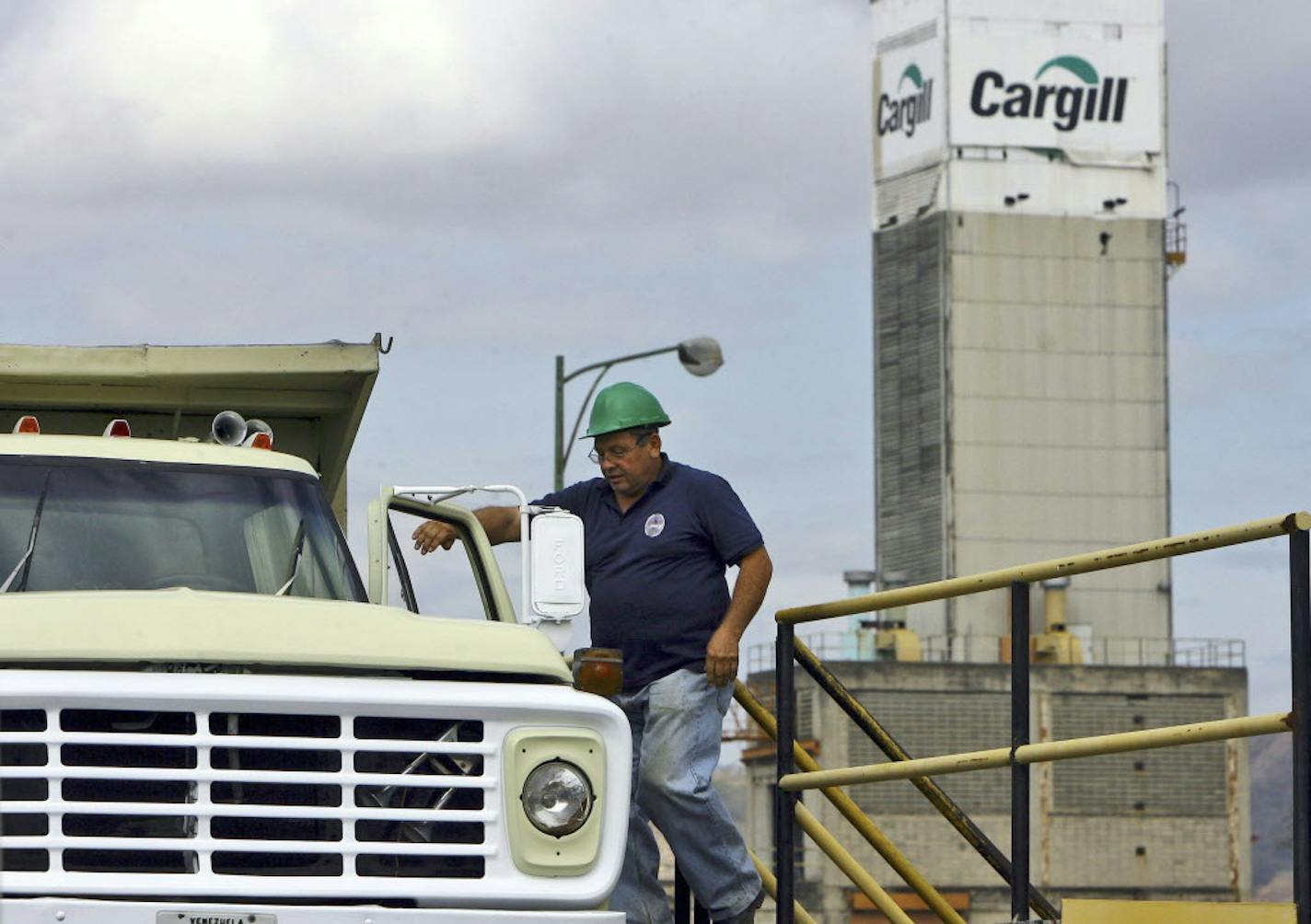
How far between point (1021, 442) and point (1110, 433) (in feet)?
12.1

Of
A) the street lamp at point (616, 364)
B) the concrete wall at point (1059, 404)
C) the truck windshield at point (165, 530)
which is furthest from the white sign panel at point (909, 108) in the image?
the truck windshield at point (165, 530)

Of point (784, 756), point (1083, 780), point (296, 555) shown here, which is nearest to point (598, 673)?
point (296, 555)

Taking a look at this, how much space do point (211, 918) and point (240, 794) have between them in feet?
1.09

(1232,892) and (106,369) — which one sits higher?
(106,369)

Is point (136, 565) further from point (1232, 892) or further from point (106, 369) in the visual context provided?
point (1232, 892)

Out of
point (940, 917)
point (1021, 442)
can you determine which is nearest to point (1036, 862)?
point (1021, 442)

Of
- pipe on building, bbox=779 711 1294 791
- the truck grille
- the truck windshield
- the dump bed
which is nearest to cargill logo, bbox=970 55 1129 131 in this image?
the dump bed

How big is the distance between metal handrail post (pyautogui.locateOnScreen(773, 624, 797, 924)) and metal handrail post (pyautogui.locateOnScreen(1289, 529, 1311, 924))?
249 centimetres

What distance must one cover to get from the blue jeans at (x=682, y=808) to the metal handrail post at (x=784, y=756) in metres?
0.43

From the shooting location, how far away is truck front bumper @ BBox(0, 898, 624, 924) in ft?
19.2

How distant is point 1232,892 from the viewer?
98.6 m

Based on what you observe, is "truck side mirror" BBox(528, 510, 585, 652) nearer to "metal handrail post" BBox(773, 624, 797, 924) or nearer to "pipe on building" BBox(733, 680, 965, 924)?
"metal handrail post" BBox(773, 624, 797, 924)

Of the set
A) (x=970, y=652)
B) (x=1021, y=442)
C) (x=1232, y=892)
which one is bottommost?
(x=1232, y=892)

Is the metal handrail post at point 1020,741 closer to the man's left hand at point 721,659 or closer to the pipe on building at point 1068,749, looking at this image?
the pipe on building at point 1068,749
